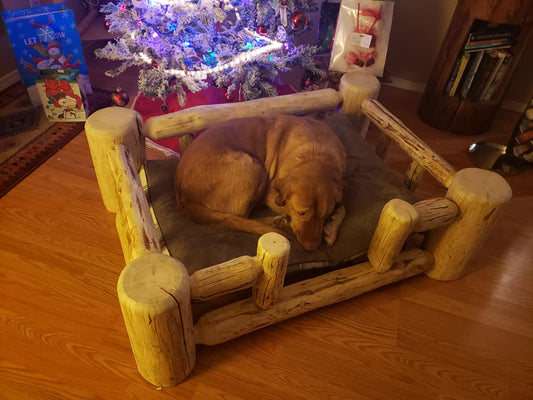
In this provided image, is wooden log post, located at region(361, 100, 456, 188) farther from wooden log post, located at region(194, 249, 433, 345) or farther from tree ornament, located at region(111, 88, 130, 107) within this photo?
tree ornament, located at region(111, 88, 130, 107)

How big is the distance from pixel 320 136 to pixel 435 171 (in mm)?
613

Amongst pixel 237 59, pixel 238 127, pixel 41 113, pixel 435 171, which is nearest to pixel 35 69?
pixel 41 113

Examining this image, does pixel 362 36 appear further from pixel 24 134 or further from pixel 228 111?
pixel 24 134

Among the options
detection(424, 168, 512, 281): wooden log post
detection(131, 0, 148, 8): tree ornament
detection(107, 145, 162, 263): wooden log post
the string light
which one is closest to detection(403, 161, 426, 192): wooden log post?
detection(424, 168, 512, 281): wooden log post

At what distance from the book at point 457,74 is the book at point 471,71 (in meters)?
0.04

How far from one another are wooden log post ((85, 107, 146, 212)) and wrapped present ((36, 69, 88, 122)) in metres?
1.09

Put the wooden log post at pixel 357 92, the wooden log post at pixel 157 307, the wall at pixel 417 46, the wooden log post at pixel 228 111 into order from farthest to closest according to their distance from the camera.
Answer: the wall at pixel 417 46
the wooden log post at pixel 357 92
the wooden log post at pixel 228 111
the wooden log post at pixel 157 307

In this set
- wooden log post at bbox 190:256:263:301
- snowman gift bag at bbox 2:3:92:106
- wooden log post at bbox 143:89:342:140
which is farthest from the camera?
snowman gift bag at bbox 2:3:92:106

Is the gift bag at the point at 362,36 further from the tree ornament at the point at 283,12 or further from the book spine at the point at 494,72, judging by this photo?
the book spine at the point at 494,72

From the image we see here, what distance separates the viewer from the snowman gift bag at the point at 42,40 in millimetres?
2951

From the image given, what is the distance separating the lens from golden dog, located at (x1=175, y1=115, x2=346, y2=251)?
1.88 m

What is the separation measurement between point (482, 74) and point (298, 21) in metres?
1.51

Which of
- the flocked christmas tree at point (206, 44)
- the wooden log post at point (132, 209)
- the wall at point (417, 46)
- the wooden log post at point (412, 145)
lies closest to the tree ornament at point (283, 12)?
the flocked christmas tree at point (206, 44)

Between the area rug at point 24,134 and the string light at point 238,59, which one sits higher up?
the string light at point 238,59
